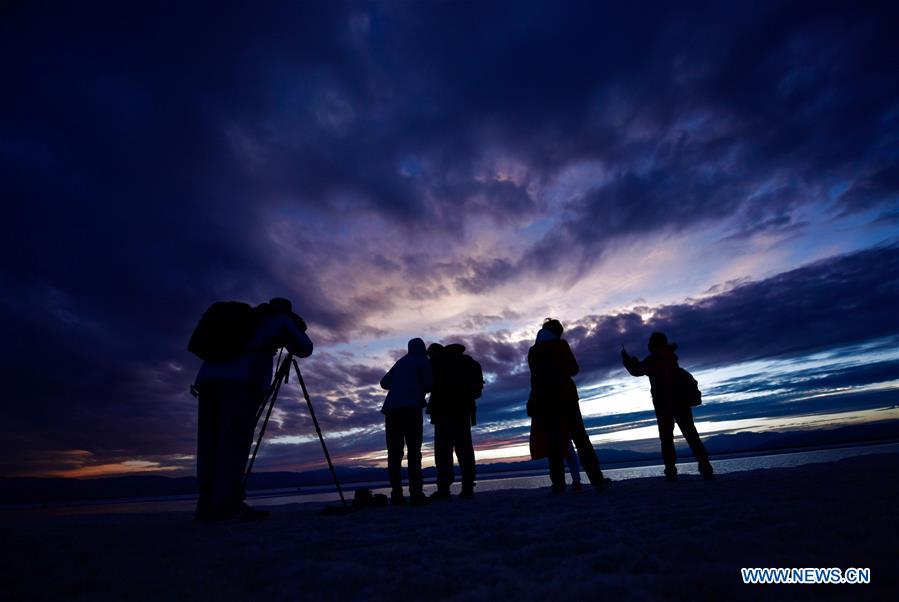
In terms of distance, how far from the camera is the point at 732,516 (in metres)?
3.34

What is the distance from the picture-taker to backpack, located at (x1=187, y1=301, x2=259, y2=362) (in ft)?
16.8

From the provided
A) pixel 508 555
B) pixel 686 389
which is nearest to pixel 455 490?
pixel 686 389

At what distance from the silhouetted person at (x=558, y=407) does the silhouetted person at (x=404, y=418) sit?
1970mm

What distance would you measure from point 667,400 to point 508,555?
246 inches

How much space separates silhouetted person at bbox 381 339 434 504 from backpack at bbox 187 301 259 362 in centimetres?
267

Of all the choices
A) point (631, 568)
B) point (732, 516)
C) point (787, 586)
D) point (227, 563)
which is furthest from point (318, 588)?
point (732, 516)

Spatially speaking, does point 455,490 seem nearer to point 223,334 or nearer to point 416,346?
point 416,346

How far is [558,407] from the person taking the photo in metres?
6.66

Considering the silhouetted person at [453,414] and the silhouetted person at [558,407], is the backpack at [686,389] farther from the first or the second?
the silhouetted person at [453,414]

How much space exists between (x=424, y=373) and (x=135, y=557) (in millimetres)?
4654

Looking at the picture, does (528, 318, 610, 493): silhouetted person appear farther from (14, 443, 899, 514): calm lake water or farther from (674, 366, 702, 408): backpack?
(14, 443, 899, 514): calm lake water

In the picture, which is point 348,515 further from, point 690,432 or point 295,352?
point 690,432

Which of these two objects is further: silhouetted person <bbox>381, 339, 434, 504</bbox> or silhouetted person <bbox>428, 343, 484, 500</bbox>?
silhouetted person <bbox>428, 343, 484, 500</bbox>

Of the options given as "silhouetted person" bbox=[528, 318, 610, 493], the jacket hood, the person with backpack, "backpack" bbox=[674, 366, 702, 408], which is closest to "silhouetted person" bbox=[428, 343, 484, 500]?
the jacket hood
